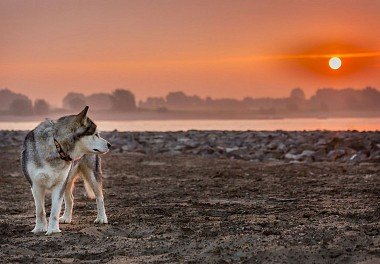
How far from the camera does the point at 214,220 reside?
10.9m

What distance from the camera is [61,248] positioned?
361 inches

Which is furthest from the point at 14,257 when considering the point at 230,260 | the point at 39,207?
the point at 230,260

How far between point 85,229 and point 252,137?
25.1 meters

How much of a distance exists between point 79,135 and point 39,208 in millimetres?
1178

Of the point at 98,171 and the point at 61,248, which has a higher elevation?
the point at 98,171

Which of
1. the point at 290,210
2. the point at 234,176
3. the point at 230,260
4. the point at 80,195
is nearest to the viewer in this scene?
the point at 230,260

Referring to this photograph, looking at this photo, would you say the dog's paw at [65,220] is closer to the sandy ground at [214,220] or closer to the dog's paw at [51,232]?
the sandy ground at [214,220]

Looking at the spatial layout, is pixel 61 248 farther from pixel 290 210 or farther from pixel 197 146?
pixel 197 146

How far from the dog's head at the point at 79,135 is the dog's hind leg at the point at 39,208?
0.70 m

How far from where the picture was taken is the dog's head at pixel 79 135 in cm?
1009

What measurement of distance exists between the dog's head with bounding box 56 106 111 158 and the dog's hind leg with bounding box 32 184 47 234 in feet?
2.30

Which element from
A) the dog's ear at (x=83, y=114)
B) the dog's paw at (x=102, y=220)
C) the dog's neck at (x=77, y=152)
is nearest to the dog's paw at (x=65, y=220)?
the dog's paw at (x=102, y=220)

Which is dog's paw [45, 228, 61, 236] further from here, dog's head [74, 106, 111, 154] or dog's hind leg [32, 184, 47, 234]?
dog's head [74, 106, 111, 154]

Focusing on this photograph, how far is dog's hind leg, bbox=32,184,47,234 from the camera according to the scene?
33.6 ft
